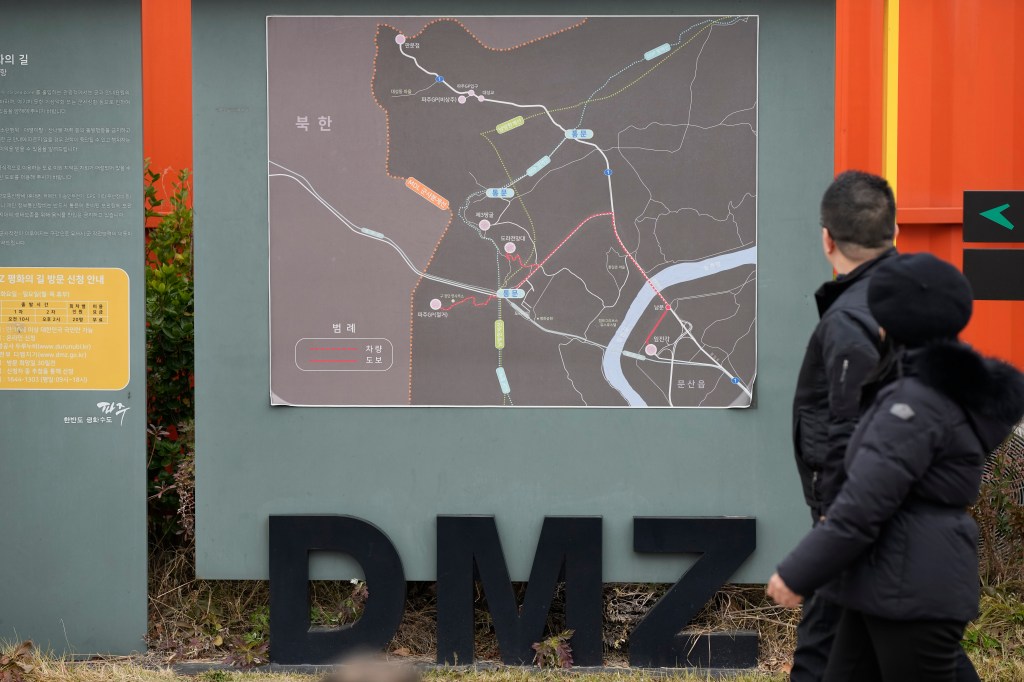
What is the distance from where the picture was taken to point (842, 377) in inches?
112

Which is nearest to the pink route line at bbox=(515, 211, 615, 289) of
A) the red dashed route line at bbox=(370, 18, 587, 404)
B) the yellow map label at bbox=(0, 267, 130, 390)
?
the red dashed route line at bbox=(370, 18, 587, 404)

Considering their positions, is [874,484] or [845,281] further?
[845,281]

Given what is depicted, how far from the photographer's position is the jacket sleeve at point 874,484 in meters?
2.40

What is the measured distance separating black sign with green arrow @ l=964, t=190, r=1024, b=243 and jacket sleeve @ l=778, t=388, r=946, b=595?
91.2 inches

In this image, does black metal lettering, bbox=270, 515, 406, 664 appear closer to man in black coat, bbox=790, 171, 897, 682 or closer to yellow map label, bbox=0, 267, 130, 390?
yellow map label, bbox=0, 267, 130, 390

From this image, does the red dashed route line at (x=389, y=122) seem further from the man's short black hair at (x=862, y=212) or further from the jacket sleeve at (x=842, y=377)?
the jacket sleeve at (x=842, y=377)

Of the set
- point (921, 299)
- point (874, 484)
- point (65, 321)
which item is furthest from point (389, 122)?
point (874, 484)

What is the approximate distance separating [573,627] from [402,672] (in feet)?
11.1

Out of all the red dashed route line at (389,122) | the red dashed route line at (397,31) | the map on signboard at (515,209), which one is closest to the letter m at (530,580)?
the map on signboard at (515,209)

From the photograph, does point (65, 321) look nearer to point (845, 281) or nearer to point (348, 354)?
point (348, 354)

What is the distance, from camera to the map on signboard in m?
4.42

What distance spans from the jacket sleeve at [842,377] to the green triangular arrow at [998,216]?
1.95m

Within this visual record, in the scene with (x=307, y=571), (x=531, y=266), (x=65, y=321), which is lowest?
(x=307, y=571)

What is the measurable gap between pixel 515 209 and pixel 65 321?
81.7 inches
